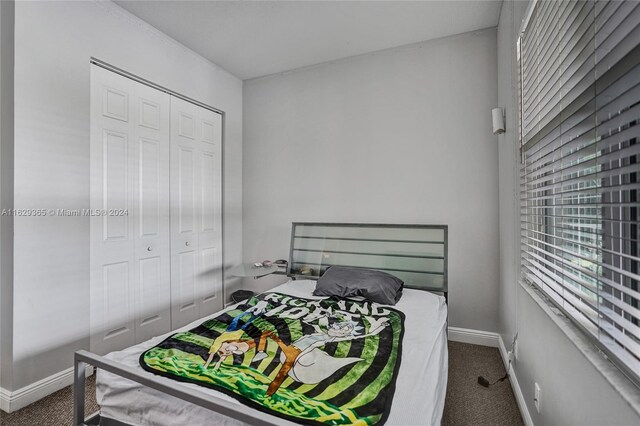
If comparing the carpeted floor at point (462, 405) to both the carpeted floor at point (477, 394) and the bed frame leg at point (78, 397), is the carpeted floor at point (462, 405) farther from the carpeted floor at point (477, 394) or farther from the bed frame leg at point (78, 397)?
the bed frame leg at point (78, 397)

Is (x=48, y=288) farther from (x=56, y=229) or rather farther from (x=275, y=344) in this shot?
(x=275, y=344)

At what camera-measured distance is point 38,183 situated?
2008 mm

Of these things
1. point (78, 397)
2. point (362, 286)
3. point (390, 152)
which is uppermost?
point (390, 152)

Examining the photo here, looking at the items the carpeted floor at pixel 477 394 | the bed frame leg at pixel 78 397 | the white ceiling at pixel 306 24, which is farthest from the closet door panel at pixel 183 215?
the carpeted floor at pixel 477 394

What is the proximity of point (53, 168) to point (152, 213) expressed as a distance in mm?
800

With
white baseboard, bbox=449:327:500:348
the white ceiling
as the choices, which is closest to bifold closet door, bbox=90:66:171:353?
the white ceiling

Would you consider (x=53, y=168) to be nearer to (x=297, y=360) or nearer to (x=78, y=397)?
(x=78, y=397)

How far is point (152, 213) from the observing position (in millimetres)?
2764

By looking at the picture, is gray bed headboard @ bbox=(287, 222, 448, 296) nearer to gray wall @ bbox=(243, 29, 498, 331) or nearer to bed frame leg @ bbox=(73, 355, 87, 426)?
gray wall @ bbox=(243, 29, 498, 331)

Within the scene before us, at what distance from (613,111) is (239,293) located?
337 cm

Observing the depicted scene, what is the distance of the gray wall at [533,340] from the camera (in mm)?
932

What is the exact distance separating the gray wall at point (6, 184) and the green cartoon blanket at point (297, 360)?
1.17 metres

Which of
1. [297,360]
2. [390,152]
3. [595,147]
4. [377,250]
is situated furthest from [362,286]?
[595,147]

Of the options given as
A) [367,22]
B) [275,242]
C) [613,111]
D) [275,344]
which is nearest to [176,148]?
[275,242]
